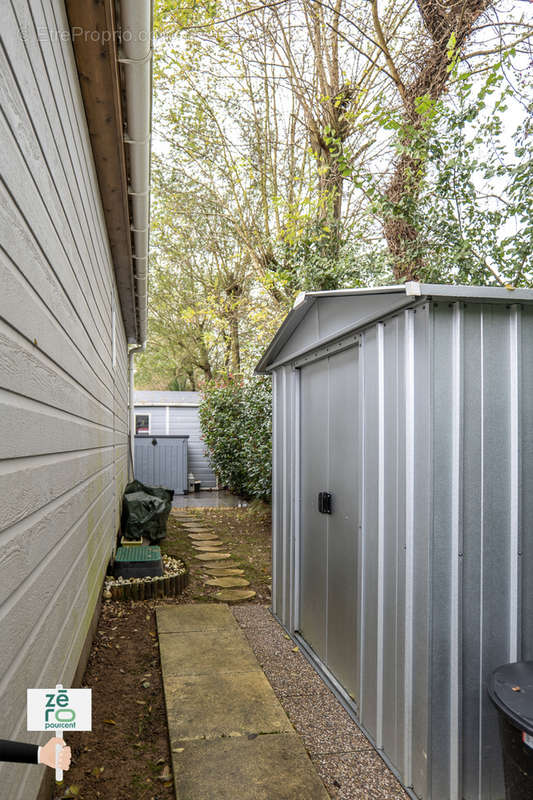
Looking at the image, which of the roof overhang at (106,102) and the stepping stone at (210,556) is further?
the stepping stone at (210,556)

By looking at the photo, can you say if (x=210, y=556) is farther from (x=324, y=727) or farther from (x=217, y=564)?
(x=324, y=727)

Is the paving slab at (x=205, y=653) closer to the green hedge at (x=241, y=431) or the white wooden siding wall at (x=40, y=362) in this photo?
the white wooden siding wall at (x=40, y=362)

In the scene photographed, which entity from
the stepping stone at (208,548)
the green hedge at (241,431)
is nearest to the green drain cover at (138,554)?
the stepping stone at (208,548)

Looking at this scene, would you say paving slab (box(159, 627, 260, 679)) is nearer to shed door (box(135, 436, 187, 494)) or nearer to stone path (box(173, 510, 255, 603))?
stone path (box(173, 510, 255, 603))

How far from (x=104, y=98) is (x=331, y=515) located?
109 inches

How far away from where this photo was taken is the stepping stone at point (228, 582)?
→ 6023 millimetres

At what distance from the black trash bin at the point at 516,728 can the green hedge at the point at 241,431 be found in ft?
24.4

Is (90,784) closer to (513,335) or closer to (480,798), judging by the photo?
(480,798)

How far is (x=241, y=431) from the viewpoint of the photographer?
1144 centimetres

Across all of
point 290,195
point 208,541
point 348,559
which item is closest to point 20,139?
point 348,559

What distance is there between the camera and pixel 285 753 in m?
2.83

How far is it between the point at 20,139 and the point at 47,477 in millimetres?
1045

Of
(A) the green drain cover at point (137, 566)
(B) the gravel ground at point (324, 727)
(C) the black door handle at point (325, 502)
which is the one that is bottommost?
(B) the gravel ground at point (324, 727)

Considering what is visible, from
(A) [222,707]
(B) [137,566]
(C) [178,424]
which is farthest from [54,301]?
(C) [178,424]
